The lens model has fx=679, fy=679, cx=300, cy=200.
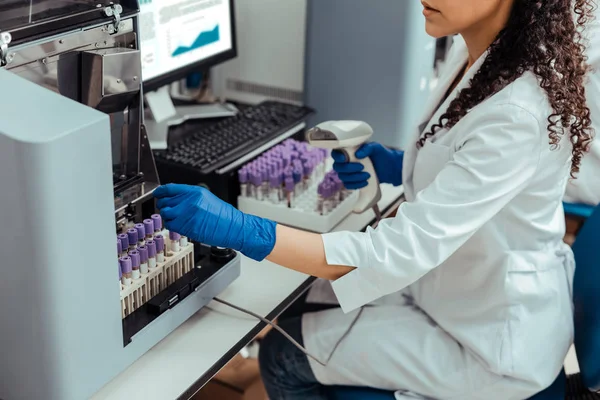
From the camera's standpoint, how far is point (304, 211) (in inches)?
59.5

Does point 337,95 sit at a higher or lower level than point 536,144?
lower

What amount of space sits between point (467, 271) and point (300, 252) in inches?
14.1

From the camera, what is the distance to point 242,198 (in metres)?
1.56

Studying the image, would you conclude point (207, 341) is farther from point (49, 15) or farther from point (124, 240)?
point (49, 15)

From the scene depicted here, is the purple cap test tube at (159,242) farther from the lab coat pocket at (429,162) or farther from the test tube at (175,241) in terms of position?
the lab coat pocket at (429,162)

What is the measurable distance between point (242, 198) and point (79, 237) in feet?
2.34

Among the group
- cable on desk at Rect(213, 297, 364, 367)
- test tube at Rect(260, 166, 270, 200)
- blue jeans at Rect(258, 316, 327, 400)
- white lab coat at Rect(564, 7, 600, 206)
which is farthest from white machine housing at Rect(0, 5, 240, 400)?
white lab coat at Rect(564, 7, 600, 206)

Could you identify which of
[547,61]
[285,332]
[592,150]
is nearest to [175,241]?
[285,332]

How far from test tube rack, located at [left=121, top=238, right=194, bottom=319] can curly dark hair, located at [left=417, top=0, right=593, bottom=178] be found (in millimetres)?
570

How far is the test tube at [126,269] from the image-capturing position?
3.44 ft

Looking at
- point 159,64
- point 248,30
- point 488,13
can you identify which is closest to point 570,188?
point 488,13

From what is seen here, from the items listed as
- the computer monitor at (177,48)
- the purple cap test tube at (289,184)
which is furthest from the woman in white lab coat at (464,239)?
the computer monitor at (177,48)

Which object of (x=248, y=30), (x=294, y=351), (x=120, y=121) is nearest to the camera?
(x=120, y=121)

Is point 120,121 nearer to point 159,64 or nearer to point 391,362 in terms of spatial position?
point 159,64
